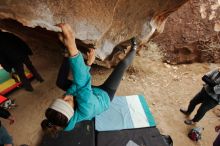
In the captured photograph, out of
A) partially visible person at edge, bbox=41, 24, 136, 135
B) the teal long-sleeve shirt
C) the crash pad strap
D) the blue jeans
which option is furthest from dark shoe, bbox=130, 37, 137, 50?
the blue jeans

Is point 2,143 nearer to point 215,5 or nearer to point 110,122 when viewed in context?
point 110,122

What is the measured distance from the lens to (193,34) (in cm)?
460

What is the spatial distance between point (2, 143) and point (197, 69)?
3.59 metres

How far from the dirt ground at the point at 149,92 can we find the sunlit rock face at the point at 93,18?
112 cm

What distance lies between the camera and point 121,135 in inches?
113

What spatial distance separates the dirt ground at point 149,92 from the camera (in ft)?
11.5

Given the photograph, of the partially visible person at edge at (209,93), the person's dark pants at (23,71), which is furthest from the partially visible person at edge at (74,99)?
the partially visible person at edge at (209,93)

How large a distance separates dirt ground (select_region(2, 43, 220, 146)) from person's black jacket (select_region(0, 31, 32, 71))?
883mm

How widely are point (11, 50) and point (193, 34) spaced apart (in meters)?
3.23

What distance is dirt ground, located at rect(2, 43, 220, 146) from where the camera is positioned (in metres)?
3.50

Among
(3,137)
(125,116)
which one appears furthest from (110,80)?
(3,137)

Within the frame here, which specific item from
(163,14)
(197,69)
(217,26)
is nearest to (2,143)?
(163,14)

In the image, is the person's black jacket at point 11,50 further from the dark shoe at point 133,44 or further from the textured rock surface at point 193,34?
the textured rock surface at point 193,34

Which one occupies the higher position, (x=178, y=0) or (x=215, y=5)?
(x=178, y=0)
